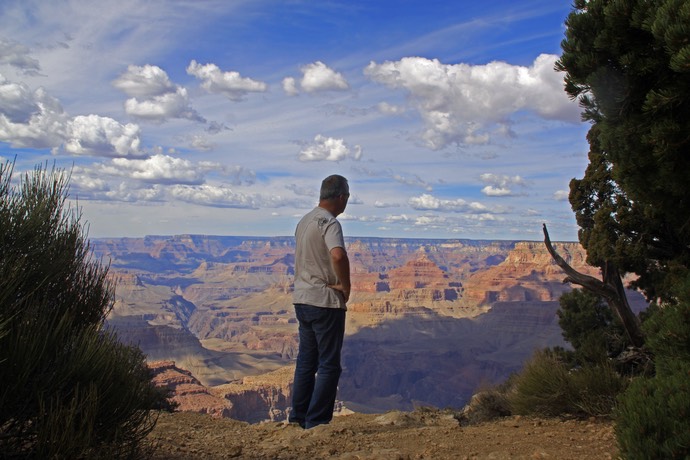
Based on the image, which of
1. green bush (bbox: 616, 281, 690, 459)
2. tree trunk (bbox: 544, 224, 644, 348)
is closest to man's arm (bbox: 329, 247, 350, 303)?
green bush (bbox: 616, 281, 690, 459)

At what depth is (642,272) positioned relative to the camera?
30.8 ft

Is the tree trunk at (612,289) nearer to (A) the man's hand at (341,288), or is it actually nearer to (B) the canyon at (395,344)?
(A) the man's hand at (341,288)

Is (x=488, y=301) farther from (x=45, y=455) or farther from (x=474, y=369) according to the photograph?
(x=45, y=455)

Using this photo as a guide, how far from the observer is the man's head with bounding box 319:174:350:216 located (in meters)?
5.93

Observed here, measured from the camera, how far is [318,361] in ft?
19.9

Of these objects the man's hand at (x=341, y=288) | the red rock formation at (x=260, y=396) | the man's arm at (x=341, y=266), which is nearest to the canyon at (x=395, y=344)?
the red rock formation at (x=260, y=396)

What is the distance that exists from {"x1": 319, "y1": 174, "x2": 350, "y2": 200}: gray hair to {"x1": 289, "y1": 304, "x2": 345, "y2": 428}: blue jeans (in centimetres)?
112

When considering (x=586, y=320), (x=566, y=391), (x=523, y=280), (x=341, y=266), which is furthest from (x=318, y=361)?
(x=523, y=280)

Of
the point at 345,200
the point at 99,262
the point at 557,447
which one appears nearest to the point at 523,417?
the point at 557,447

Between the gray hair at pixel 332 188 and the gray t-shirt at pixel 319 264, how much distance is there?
187mm

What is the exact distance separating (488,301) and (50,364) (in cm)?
17651

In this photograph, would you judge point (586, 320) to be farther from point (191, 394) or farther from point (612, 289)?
point (191, 394)

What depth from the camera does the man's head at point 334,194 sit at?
593cm

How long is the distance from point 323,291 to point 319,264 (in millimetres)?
266
